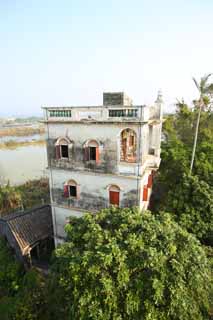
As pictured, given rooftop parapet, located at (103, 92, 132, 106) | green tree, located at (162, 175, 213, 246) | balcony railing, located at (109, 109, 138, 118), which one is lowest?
green tree, located at (162, 175, 213, 246)

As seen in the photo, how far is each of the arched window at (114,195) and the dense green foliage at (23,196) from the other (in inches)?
473

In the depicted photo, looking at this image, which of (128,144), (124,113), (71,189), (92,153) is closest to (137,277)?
(92,153)

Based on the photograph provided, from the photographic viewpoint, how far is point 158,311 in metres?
5.54

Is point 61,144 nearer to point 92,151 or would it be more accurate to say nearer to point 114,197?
point 92,151

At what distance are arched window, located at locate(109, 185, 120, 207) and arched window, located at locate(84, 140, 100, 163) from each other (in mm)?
1694

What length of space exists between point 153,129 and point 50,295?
977cm

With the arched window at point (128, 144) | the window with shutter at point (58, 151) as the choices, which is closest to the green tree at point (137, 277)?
the arched window at point (128, 144)

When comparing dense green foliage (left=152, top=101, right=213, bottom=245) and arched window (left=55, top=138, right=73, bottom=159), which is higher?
arched window (left=55, top=138, right=73, bottom=159)

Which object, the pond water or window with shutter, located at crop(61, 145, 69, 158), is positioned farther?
the pond water

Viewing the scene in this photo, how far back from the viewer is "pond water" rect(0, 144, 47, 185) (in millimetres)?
30433

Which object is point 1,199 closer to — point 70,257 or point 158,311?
point 70,257

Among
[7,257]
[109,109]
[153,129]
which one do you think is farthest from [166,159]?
[7,257]

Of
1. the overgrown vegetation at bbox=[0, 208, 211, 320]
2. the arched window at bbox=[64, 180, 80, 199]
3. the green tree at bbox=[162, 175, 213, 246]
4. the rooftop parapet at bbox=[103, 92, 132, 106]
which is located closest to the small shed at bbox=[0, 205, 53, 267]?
the arched window at bbox=[64, 180, 80, 199]

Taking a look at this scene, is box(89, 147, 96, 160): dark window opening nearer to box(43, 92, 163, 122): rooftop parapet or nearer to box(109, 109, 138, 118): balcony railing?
box(43, 92, 163, 122): rooftop parapet
